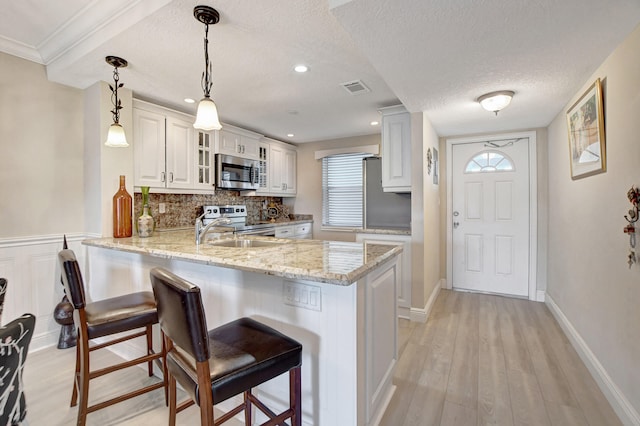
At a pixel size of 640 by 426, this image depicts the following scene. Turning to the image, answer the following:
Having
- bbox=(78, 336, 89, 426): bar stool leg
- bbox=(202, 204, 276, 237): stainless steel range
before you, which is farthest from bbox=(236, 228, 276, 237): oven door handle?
bbox=(78, 336, 89, 426): bar stool leg

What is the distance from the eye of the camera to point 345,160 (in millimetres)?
4867

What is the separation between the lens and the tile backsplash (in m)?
3.30

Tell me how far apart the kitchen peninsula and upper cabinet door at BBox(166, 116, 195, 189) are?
1.46m

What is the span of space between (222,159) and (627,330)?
3849 mm

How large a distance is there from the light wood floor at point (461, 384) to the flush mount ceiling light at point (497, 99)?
2.03m

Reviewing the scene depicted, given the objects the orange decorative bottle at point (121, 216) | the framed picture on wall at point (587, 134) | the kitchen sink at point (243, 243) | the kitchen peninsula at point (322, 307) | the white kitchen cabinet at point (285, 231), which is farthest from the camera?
the white kitchen cabinet at point (285, 231)

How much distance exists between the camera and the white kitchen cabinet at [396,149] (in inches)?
123

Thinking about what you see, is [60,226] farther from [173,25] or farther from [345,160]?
[345,160]

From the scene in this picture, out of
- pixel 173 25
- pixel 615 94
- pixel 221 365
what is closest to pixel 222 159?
pixel 173 25

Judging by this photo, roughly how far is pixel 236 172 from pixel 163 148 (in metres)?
1.01

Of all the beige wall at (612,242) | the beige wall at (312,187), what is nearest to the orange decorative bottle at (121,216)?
the beige wall at (312,187)

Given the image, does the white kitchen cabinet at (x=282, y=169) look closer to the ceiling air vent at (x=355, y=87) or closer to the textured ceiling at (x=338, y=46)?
the textured ceiling at (x=338, y=46)

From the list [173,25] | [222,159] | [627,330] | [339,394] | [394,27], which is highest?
[173,25]

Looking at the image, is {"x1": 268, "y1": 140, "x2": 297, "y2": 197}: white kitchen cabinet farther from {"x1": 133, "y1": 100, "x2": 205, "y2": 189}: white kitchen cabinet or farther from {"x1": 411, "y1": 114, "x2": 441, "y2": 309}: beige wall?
{"x1": 411, "y1": 114, "x2": 441, "y2": 309}: beige wall
